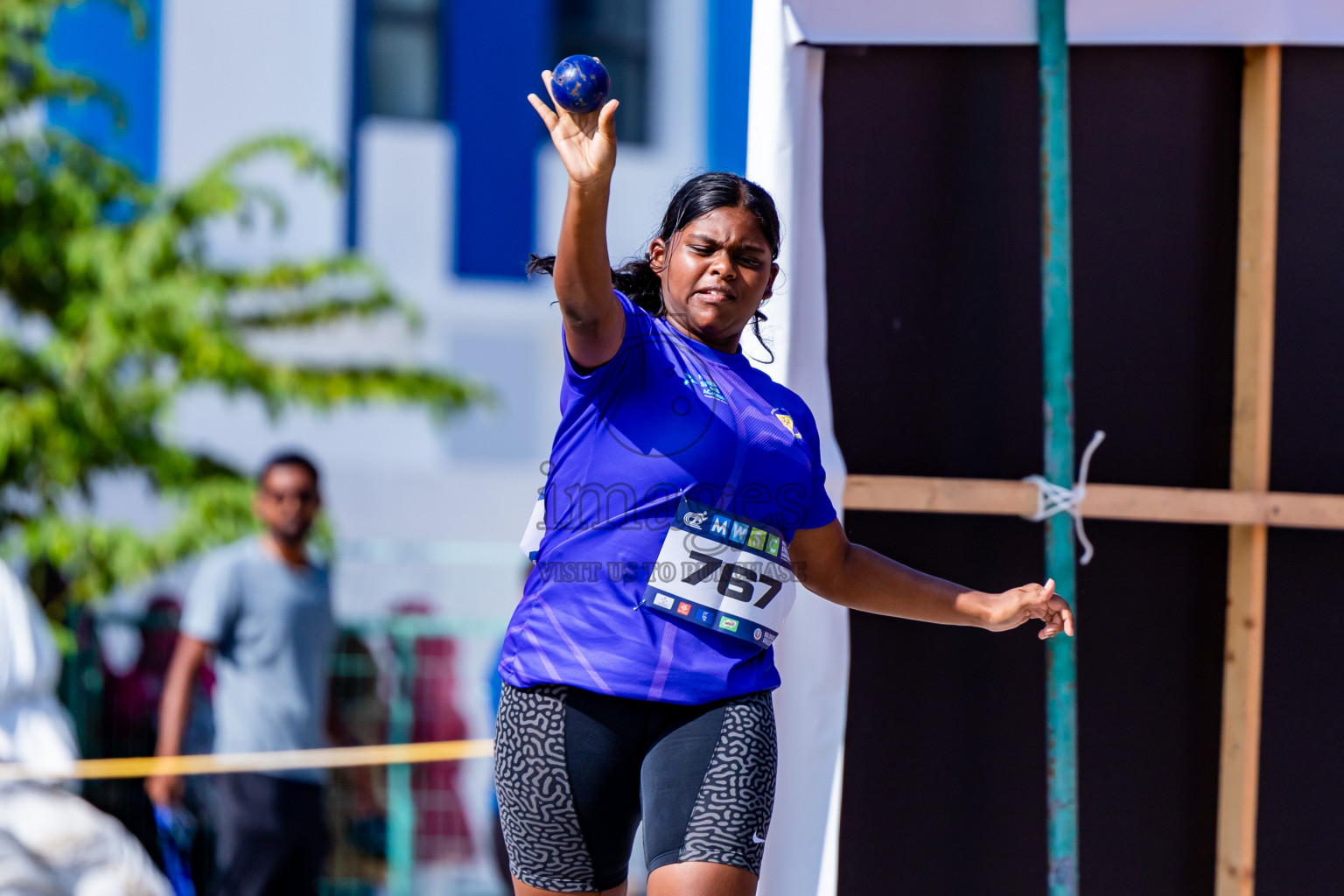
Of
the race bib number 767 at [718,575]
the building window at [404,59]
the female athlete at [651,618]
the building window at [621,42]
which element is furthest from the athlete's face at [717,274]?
the building window at [621,42]

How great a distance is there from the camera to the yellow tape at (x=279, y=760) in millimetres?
4914

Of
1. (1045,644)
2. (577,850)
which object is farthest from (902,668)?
(577,850)

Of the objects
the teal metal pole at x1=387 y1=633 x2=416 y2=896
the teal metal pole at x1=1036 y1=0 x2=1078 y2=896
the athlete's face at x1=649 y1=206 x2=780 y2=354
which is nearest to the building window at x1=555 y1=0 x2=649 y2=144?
the teal metal pole at x1=387 y1=633 x2=416 y2=896

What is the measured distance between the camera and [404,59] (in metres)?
10.6

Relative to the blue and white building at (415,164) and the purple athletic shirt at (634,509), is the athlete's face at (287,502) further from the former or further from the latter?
the blue and white building at (415,164)

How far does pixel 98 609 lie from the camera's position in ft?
21.6

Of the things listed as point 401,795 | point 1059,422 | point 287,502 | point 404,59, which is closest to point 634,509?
point 1059,422

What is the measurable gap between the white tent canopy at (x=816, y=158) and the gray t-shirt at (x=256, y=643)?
2.63 metres

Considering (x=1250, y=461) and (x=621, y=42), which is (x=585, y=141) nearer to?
(x=1250, y=461)

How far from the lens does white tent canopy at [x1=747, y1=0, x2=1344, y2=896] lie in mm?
2924

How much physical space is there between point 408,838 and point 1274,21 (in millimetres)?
4849

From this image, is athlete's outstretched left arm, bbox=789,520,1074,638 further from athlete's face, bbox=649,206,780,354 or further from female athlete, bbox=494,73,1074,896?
athlete's face, bbox=649,206,780,354

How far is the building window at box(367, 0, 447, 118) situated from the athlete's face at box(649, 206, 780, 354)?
8.77 m

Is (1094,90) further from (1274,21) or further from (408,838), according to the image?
(408,838)
